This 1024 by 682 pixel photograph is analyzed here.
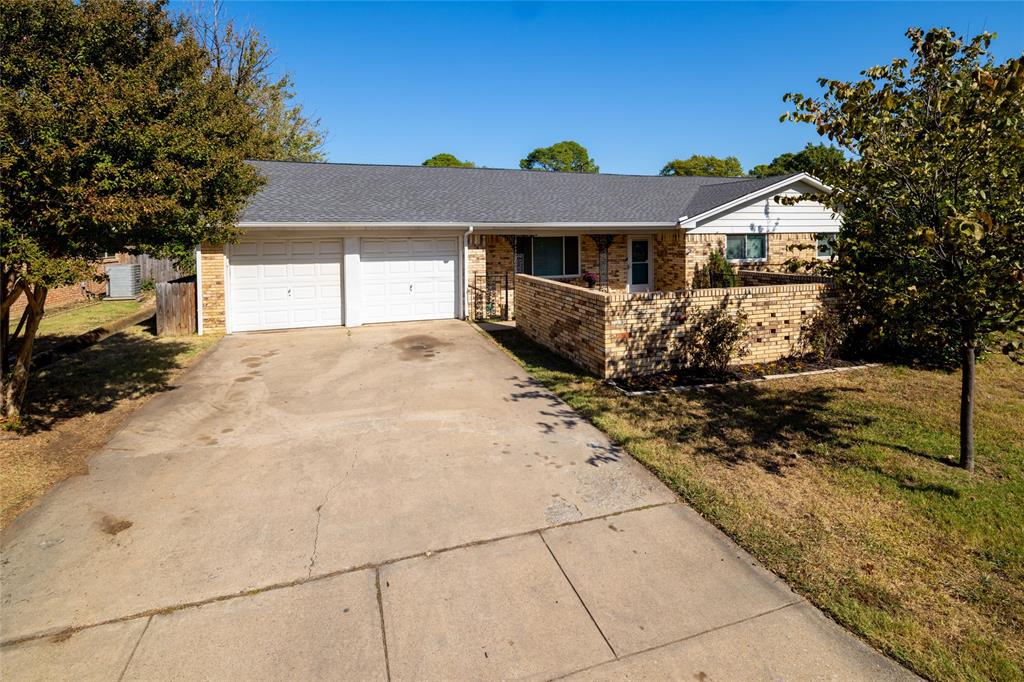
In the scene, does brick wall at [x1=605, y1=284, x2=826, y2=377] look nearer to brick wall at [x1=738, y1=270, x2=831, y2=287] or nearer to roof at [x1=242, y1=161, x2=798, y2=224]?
brick wall at [x1=738, y1=270, x2=831, y2=287]

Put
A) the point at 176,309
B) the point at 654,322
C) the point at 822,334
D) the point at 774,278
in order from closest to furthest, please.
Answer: the point at 654,322
the point at 822,334
the point at 774,278
the point at 176,309

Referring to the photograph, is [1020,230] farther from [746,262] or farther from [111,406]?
[746,262]

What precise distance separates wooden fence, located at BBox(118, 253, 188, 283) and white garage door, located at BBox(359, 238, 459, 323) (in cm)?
1007

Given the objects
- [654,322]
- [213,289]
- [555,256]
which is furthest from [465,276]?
[654,322]

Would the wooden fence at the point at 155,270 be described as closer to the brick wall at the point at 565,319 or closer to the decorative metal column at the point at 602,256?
the brick wall at the point at 565,319

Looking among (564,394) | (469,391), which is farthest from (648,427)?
(469,391)

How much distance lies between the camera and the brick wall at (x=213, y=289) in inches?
509

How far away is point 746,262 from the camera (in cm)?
1697

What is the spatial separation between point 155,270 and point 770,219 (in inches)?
862

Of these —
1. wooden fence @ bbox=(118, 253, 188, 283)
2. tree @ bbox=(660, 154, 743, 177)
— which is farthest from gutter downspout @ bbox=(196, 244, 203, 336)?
tree @ bbox=(660, 154, 743, 177)

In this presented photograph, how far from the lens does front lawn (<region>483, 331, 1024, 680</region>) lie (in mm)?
3373

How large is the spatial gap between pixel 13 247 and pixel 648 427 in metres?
6.80

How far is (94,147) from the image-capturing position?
5.66m

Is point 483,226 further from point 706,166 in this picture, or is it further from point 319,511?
point 706,166
